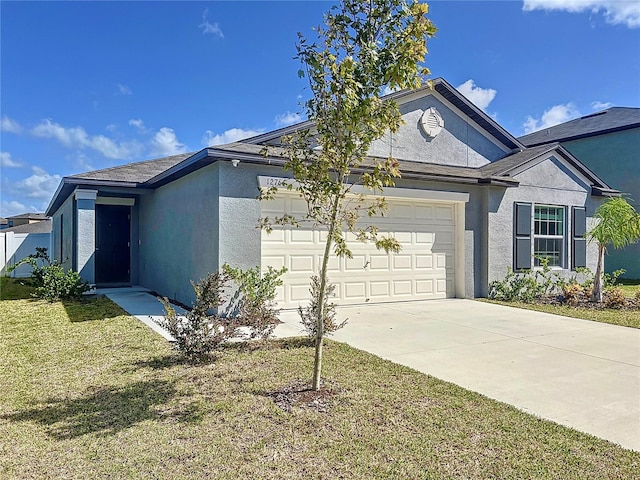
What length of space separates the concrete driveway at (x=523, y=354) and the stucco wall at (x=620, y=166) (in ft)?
38.9

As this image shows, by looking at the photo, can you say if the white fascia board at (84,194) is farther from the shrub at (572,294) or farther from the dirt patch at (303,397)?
the shrub at (572,294)

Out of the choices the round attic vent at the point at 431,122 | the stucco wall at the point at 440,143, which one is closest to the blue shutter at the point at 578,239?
the stucco wall at the point at 440,143

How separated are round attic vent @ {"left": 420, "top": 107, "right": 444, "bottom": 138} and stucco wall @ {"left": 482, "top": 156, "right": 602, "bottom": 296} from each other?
2.23 m

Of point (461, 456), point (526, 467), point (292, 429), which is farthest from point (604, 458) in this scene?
point (292, 429)

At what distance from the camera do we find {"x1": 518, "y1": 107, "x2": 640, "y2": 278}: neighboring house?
59.5ft

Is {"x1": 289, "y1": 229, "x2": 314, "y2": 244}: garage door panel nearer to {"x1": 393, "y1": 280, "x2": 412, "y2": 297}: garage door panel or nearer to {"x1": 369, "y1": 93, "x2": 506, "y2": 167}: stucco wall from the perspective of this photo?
{"x1": 393, "y1": 280, "x2": 412, "y2": 297}: garage door panel

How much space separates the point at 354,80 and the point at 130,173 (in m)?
10.9

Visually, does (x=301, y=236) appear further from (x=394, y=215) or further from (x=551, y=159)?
(x=551, y=159)

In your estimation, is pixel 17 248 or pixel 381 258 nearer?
pixel 381 258

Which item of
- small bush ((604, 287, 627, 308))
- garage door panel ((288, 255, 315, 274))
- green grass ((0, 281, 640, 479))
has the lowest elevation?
green grass ((0, 281, 640, 479))

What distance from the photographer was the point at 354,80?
4.06 m

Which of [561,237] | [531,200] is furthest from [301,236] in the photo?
[561,237]

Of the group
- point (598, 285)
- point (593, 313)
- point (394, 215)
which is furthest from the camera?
point (598, 285)

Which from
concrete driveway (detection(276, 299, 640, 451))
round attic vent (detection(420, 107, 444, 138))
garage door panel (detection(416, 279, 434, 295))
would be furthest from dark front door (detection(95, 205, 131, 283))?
round attic vent (detection(420, 107, 444, 138))
